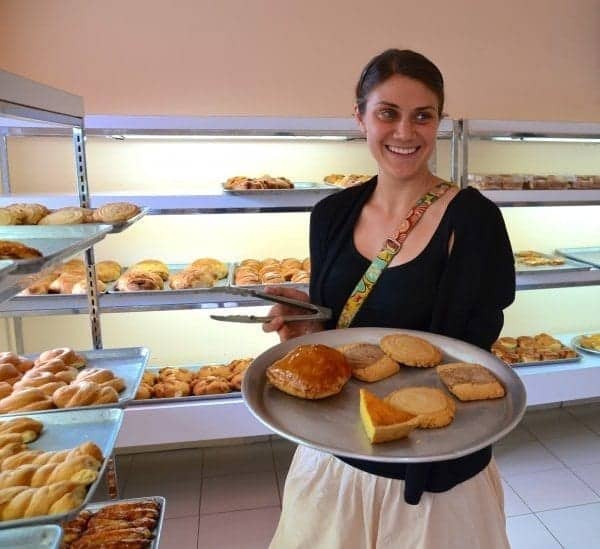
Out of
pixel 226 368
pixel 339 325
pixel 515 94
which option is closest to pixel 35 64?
pixel 226 368

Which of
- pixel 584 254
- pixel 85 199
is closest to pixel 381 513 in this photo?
A: pixel 85 199

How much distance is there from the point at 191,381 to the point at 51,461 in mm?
1777

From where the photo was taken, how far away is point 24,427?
1.39m

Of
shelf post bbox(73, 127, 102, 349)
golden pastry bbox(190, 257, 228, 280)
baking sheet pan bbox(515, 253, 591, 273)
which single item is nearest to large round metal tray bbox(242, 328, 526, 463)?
shelf post bbox(73, 127, 102, 349)

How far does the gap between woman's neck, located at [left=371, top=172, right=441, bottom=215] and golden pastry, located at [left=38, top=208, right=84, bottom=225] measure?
1.01 metres

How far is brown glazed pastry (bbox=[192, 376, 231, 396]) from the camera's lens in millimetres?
2861

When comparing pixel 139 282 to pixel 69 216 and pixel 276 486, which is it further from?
pixel 276 486

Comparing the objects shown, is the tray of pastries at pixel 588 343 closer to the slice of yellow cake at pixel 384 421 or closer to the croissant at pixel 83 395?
the slice of yellow cake at pixel 384 421

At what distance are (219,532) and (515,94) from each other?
3.44 m

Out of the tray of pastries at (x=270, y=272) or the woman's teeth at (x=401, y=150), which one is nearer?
the woman's teeth at (x=401, y=150)

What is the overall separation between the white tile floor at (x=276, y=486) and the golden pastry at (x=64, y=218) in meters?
1.76

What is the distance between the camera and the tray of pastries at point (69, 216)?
164cm

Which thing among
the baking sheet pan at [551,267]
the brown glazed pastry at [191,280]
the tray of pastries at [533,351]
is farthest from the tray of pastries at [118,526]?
the baking sheet pan at [551,267]

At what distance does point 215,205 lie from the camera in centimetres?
275
